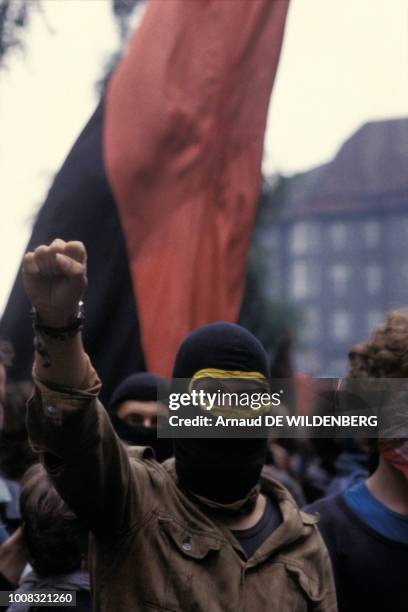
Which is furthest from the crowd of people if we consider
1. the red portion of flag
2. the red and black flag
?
the red portion of flag

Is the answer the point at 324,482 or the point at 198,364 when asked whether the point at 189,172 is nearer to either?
the point at 324,482

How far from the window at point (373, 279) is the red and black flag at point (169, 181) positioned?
1305 centimetres

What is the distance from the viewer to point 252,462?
2191 mm

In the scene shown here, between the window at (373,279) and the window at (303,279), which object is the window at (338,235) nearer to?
the window at (373,279)

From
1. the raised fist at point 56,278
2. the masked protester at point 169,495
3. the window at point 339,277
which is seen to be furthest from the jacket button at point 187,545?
the window at point 339,277

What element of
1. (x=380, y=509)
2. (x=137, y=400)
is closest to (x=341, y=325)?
(x=137, y=400)

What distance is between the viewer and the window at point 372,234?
16312 mm

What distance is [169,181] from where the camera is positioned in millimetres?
4988

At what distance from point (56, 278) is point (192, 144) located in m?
3.40

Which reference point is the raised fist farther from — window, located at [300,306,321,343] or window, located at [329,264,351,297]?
window, located at [300,306,321,343]

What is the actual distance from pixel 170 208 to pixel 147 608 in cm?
315

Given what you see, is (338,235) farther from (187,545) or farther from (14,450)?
(187,545)

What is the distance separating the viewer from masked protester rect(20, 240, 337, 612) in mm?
1785

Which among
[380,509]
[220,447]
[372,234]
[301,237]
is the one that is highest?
[301,237]
